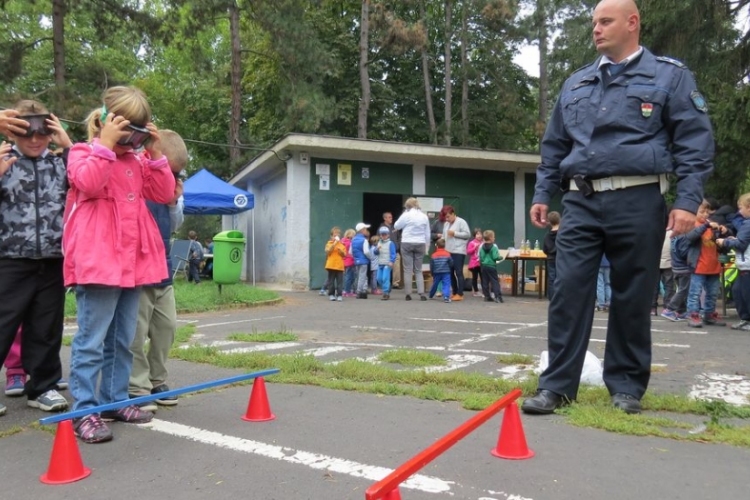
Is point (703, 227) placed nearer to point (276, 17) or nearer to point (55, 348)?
point (55, 348)

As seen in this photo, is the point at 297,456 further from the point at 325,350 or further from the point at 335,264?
the point at 335,264

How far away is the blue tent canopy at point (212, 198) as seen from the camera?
16.9 meters

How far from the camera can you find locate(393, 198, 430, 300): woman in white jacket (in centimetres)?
1329

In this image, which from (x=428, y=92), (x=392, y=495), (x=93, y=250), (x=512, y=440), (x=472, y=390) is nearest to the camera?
(x=392, y=495)

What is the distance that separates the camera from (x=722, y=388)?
4496 millimetres

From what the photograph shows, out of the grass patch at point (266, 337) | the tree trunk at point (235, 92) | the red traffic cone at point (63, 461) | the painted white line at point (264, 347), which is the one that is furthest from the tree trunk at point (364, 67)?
the red traffic cone at point (63, 461)

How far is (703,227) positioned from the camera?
29.4 ft

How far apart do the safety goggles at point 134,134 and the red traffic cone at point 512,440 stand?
2342 mm

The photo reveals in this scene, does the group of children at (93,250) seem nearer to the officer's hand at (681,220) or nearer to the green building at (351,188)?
the officer's hand at (681,220)

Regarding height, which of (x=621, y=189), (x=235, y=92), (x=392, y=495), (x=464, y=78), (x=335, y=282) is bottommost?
(x=392, y=495)

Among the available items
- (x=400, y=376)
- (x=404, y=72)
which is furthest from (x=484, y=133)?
(x=400, y=376)

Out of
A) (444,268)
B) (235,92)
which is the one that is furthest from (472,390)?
(235,92)

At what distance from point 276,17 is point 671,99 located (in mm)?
23108

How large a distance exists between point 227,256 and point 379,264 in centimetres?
380
